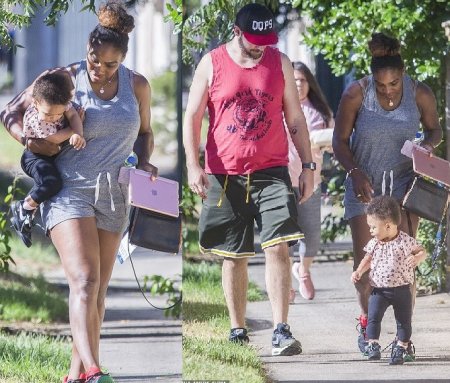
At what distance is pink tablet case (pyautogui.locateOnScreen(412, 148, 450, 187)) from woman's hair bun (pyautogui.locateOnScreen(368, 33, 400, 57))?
43 cm

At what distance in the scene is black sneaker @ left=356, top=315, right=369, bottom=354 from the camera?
478cm

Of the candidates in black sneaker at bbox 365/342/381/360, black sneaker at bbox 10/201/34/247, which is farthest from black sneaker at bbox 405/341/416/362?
black sneaker at bbox 10/201/34/247

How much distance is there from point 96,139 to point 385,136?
4.19ft

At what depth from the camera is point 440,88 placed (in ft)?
17.6

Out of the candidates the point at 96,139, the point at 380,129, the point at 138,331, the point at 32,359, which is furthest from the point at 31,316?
the point at 380,129

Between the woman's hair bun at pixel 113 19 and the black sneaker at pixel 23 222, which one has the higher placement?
the woman's hair bun at pixel 113 19

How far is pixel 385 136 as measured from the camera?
468 centimetres

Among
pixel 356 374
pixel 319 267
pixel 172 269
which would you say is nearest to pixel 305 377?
pixel 356 374

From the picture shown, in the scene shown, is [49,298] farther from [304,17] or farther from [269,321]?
[304,17]

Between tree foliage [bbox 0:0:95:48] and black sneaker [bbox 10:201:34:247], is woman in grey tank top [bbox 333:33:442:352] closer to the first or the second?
tree foliage [bbox 0:0:95:48]

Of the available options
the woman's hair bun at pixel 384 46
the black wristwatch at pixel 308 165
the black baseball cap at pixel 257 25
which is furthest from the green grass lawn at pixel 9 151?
the woman's hair bun at pixel 384 46

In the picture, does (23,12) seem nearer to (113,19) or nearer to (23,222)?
(113,19)

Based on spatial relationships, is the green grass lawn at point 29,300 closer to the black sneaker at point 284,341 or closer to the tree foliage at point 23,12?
the black sneaker at point 284,341

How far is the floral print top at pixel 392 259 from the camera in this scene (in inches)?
183
